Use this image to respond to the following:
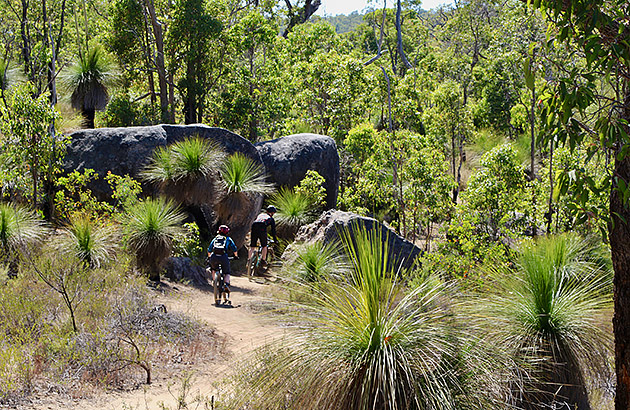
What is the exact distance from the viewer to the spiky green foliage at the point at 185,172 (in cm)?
1345

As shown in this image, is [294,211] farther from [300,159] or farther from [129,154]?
[129,154]

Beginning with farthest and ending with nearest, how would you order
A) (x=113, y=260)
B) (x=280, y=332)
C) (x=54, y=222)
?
1. (x=54, y=222)
2. (x=113, y=260)
3. (x=280, y=332)

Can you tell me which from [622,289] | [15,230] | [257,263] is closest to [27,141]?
[15,230]

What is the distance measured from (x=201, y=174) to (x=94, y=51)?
513 centimetres

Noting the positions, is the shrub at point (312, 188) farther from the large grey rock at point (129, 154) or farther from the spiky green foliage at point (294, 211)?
the large grey rock at point (129, 154)

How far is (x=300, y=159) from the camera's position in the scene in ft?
57.7

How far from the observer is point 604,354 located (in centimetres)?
542

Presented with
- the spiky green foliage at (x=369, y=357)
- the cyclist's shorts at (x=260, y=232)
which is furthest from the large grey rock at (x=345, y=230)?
the spiky green foliage at (x=369, y=357)

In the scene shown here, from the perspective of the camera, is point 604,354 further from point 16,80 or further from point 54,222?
point 16,80

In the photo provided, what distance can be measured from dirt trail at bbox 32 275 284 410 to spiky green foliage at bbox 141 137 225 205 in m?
2.17

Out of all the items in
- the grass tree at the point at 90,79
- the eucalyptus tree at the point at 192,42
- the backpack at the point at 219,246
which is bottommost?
the backpack at the point at 219,246

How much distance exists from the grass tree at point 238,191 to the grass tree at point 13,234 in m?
4.67

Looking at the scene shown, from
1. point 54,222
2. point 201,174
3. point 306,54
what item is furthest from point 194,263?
point 306,54

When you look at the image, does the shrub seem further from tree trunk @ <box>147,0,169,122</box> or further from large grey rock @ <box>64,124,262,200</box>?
tree trunk @ <box>147,0,169,122</box>
